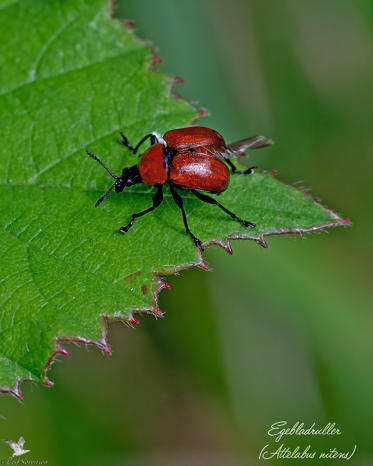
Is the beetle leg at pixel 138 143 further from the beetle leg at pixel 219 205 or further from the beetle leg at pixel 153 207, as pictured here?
the beetle leg at pixel 219 205

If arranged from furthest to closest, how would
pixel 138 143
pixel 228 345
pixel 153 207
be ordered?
1. pixel 228 345
2. pixel 138 143
3. pixel 153 207

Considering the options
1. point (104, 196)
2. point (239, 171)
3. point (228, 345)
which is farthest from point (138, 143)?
point (228, 345)

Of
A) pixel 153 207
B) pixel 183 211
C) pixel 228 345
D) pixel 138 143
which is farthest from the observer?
pixel 228 345

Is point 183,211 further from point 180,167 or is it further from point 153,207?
point 180,167

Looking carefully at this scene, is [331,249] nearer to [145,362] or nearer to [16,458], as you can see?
[145,362]

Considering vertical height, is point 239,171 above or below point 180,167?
below

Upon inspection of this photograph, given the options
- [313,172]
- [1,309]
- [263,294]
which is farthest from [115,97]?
[313,172]

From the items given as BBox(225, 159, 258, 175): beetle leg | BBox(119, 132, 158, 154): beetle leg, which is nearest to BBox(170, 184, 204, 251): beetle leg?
BBox(119, 132, 158, 154): beetle leg
